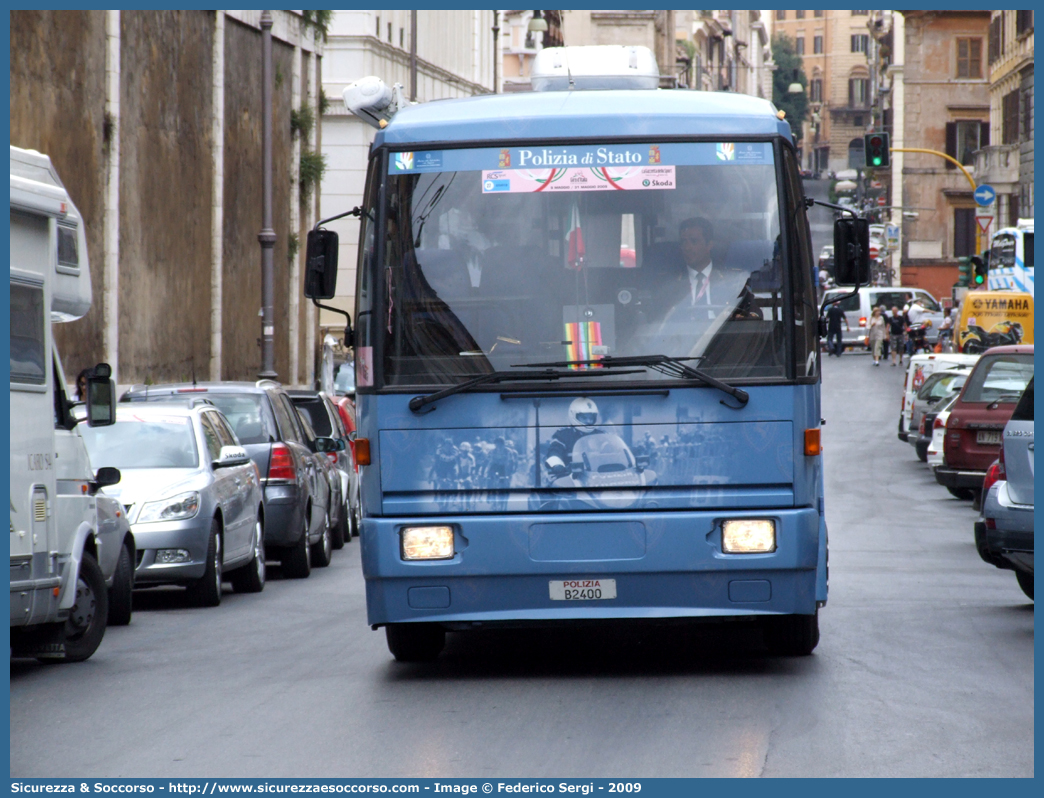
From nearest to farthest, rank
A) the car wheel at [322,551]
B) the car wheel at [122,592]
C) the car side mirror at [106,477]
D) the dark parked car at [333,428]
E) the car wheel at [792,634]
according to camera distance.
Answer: the car wheel at [792,634] < the car side mirror at [106,477] < the car wheel at [122,592] < the car wheel at [322,551] < the dark parked car at [333,428]

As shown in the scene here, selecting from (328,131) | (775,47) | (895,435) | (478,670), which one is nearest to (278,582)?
(478,670)

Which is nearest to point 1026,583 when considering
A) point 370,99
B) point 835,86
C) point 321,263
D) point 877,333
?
point 370,99

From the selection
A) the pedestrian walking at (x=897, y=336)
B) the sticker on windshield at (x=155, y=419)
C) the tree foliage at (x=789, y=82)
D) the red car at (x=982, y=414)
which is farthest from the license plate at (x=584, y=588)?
the tree foliage at (x=789, y=82)

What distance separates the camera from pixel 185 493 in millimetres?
14039

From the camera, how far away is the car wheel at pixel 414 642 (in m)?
10.3

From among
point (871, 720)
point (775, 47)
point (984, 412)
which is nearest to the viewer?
point (871, 720)

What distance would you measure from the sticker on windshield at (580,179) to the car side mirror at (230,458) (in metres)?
5.64

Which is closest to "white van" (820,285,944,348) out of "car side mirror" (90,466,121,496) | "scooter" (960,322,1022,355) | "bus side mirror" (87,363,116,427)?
"scooter" (960,322,1022,355)

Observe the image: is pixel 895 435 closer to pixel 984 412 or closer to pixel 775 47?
pixel 984 412

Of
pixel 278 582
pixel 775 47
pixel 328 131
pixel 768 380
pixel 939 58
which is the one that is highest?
pixel 775 47

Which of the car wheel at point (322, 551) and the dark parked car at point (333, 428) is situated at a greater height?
the dark parked car at point (333, 428)

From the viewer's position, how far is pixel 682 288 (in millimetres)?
9422

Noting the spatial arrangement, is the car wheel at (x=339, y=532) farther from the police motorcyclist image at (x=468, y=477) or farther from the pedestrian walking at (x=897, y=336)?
the pedestrian walking at (x=897, y=336)
